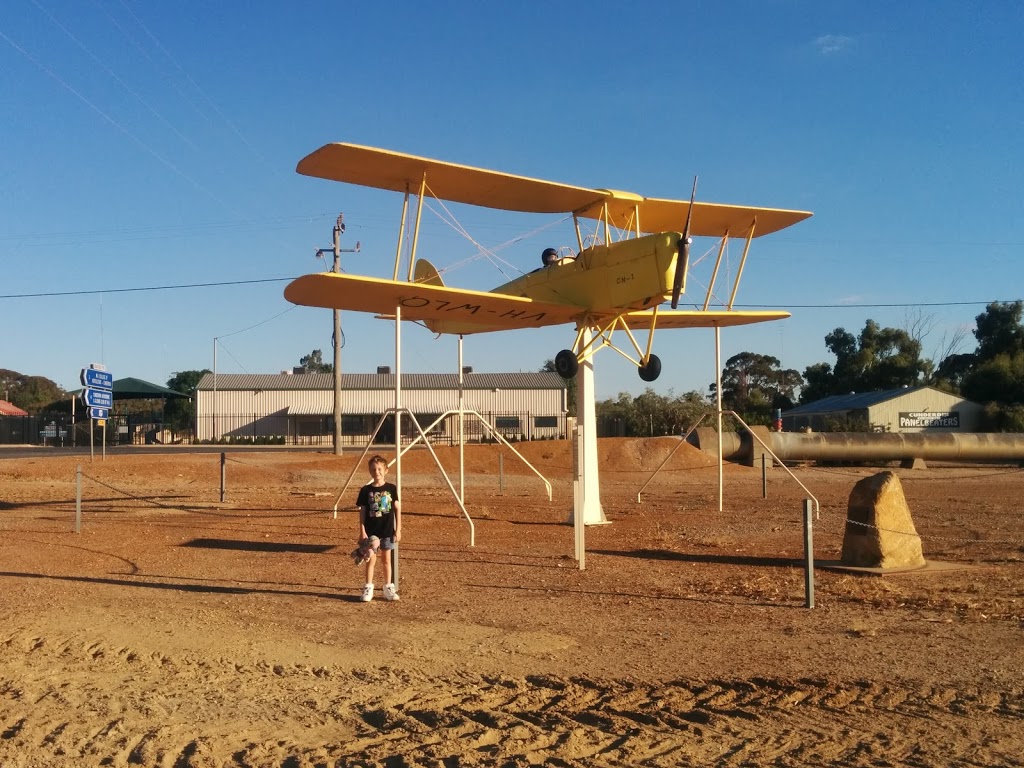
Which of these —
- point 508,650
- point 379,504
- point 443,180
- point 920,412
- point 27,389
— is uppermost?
point 27,389

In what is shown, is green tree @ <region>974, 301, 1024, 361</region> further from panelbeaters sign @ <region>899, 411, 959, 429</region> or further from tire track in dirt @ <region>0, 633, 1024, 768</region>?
tire track in dirt @ <region>0, 633, 1024, 768</region>

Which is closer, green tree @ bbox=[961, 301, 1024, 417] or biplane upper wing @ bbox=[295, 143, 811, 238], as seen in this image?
biplane upper wing @ bbox=[295, 143, 811, 238]

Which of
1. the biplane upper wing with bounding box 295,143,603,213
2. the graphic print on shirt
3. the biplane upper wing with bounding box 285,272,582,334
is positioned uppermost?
the biplane upper wing with bounding box 295,143,603,213

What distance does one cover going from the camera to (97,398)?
80.1 feet

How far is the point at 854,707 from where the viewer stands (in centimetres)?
565

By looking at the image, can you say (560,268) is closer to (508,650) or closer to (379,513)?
(379,513)

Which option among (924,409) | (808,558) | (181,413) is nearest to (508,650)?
(808,558)

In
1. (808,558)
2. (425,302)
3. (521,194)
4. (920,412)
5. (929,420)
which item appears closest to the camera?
(808,558)

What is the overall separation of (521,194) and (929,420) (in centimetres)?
4739

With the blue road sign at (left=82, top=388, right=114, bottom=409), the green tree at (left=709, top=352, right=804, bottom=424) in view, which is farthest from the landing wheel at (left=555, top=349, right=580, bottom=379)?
the green tree at (left=709, top=352, right=804, bottom=424)

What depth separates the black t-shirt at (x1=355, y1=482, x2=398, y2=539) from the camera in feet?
31.1

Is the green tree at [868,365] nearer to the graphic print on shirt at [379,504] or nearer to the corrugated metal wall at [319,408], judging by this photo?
the corrugated metal wall at [319,408]

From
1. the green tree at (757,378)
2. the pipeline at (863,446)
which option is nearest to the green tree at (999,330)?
the green tree at (757,378)

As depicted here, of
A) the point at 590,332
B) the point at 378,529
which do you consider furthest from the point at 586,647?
the point at 590,332
